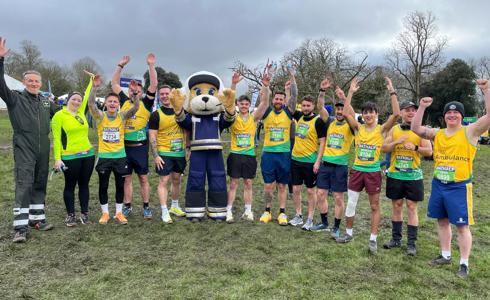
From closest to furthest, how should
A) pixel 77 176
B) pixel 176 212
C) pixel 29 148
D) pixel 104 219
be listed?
1. pixel 29 148
2. pixel 77 176
3. pixel 104 219
4. pixel 176 212

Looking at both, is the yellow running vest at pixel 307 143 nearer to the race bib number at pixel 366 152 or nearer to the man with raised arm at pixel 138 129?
the race bib number at pixel 366 152

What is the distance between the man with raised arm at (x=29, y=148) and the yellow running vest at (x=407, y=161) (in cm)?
506

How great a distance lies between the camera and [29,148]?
203 inches

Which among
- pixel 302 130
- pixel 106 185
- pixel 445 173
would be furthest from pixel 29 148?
pixel 445 173

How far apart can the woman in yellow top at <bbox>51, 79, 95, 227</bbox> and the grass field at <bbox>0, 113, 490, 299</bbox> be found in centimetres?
65

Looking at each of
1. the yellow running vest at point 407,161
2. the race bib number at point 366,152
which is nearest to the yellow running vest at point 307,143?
the race bib number at point 366,152

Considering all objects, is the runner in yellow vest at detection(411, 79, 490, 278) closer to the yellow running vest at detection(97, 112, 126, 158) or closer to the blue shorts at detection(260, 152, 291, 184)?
the blue shorts at detection(260, 152, 291, 184)

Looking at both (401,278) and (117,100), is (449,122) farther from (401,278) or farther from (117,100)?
(117,100)

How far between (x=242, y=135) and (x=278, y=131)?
1.99ft

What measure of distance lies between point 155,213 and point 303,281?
11.6 feet

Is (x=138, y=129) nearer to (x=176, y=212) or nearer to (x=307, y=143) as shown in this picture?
(x=176, y=212)

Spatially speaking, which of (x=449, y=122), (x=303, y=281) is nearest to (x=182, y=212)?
(x=303, y=281)

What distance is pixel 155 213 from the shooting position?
6.62 meters

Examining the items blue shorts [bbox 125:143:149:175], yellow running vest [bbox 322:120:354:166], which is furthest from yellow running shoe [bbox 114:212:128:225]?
yellow running vest [bbox 322:120:354:166]
